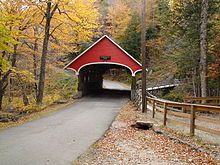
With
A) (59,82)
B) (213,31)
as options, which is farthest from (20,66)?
(213,31)

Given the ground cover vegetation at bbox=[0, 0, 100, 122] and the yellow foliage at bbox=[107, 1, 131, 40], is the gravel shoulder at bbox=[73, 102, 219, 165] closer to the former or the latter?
the ground cover vegetation at bbox=[0, 0, 100, 122]

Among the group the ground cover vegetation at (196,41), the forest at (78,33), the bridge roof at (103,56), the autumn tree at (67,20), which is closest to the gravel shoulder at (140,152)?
the forest at (78,33)

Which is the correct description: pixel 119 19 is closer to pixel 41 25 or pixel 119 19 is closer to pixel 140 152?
pixel 41 25

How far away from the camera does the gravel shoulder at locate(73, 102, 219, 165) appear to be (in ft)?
15.8

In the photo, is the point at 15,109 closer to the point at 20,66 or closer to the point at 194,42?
the point at 20,66

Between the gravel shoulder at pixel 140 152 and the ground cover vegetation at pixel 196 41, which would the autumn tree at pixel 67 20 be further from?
the gravel shoulder at pixel 140 152

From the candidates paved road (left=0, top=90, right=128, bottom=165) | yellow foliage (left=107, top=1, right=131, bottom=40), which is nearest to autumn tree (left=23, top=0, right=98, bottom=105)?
paved road (left=0, top=90, right=128, bottom=165)

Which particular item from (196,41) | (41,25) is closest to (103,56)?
(41,25)

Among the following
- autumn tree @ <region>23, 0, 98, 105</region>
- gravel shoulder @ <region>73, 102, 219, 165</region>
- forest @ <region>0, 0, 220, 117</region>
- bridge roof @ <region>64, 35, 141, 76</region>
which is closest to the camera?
gravel shoulder @ <region>73, 102, 219, 165</region>

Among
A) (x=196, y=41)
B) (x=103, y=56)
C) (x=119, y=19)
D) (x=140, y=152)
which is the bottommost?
(x=140, y=152)

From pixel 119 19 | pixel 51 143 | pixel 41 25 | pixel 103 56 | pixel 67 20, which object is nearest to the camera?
pixel 51 143

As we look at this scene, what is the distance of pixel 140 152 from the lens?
556 centimetres

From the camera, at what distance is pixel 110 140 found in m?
6.74

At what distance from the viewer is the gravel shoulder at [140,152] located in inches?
189
